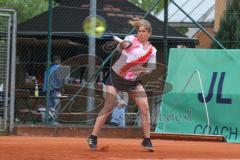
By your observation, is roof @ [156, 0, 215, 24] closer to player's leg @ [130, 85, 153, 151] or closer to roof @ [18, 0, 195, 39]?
roof @ [18, 0, 195, 39]

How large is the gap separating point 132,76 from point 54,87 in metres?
5.90

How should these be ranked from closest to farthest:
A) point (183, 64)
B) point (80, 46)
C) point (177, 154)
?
point (177, 154), point (183, 64), point (80, 46)

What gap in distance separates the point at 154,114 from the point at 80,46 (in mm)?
2322

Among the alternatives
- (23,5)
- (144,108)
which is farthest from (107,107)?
(23,5)

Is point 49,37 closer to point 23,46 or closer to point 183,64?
point 23,46

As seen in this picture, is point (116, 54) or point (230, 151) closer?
point (230, 151)

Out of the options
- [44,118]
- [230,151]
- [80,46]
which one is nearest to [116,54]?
[80,46]

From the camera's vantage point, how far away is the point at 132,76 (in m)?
11.2

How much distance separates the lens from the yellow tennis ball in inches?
663

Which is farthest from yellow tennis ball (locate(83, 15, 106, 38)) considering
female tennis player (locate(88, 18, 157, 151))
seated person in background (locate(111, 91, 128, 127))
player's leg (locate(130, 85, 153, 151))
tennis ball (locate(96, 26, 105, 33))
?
player's leg (locate(130, 85, 153, 151))

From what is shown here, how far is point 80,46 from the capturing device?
57.3 ft

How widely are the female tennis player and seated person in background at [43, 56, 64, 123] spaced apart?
213 inches

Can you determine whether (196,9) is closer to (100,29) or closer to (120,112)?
(100,29)

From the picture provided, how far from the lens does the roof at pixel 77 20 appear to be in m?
18.0
